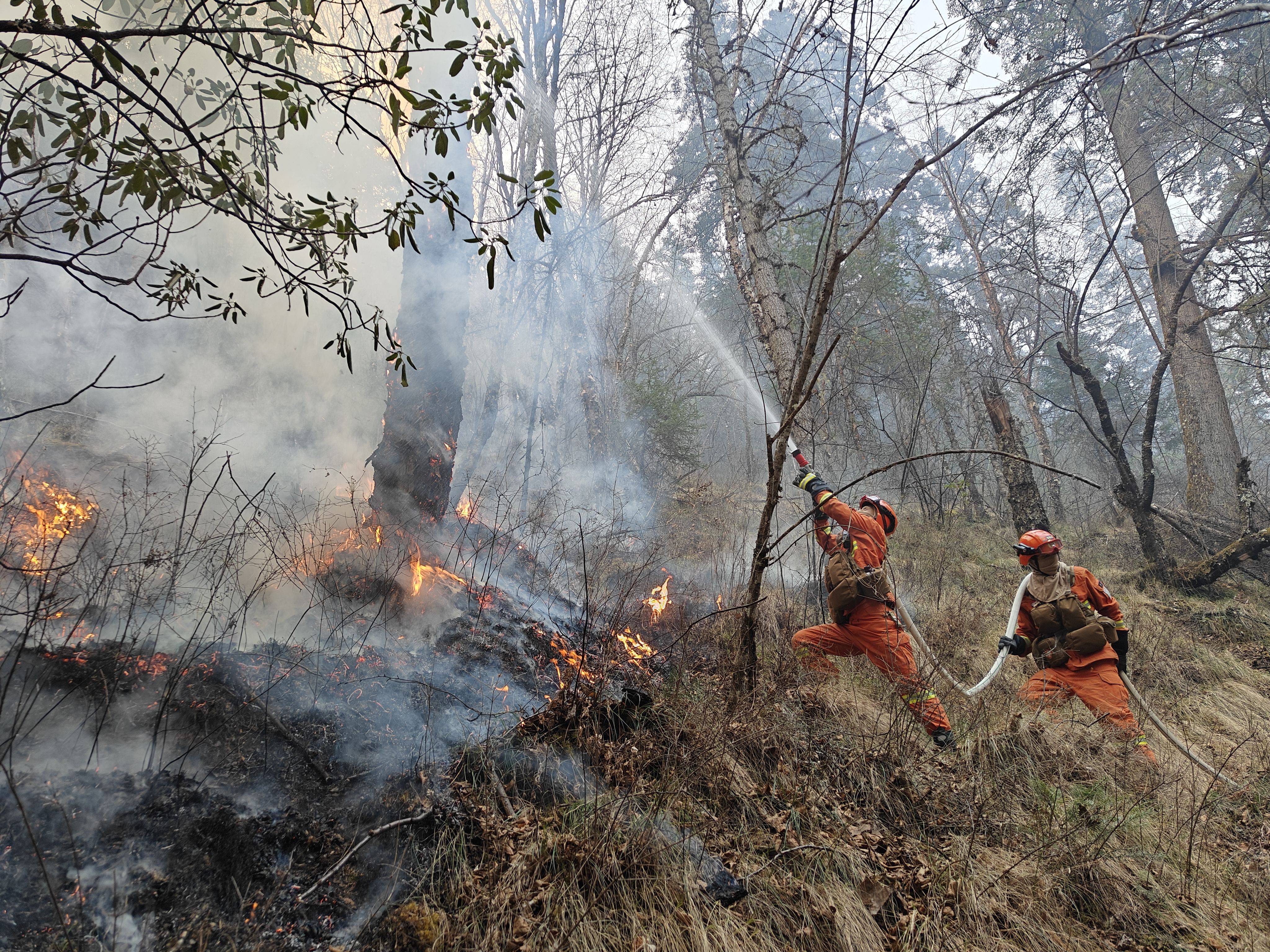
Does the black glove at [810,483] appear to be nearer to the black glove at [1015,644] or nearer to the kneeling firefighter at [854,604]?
the kneeling firefighter at [854,604]

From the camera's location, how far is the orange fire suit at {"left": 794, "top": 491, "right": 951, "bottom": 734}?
4301mm

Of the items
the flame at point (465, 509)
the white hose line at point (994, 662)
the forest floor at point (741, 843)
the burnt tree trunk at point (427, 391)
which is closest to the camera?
the forest floor at point (741, 843)

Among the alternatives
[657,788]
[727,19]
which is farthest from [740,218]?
[727,19]

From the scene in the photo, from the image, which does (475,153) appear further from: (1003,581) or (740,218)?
(1003,581)

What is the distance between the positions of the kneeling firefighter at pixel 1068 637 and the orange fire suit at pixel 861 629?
1.03 meters

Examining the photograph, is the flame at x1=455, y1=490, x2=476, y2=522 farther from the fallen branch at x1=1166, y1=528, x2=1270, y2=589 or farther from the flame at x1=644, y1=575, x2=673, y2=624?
the fallen branch at x1=1166, y1=528, x2=1270, y2=589

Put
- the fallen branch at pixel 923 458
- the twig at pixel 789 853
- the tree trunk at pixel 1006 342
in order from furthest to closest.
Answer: the tree trunk at pixel 1006 342
the twig at pixel 789 853
the fallen branch at pixel 923 458

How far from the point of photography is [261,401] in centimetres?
800

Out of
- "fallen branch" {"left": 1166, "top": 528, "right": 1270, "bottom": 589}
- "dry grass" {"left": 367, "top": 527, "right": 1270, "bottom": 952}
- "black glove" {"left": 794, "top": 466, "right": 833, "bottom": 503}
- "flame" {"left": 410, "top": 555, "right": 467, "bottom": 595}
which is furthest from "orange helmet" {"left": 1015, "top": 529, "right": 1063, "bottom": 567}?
"flame" {"left": 410, "top": 555, "right": 467, "bottom": 595}

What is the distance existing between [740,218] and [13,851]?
6895mm

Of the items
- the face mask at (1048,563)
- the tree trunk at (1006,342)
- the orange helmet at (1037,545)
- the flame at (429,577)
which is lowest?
the flame at (429,577)

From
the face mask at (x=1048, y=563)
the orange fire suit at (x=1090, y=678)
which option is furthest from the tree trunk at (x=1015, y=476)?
the face mask at (x=1048, y=563)

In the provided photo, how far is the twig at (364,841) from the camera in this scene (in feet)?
7.28

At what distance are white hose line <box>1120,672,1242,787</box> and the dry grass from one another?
0.10 m
